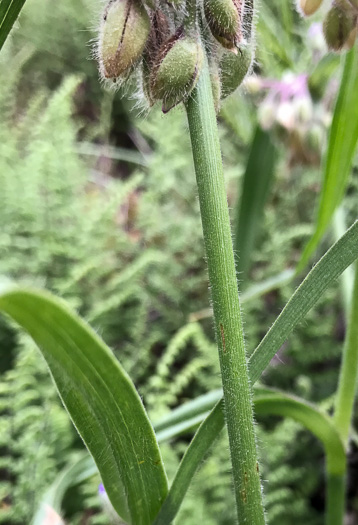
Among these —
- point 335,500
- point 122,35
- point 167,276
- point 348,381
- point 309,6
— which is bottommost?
point 335,500

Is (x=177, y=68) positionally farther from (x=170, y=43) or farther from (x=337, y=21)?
(x=337, y=21)

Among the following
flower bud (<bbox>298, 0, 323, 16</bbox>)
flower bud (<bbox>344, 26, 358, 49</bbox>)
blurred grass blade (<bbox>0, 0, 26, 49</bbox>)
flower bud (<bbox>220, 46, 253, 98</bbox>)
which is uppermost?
flower bud (<bbox>298, 0, 323, 16</bbox>)

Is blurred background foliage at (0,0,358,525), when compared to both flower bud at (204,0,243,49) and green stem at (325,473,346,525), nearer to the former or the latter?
green stem at (325,473,346,525)

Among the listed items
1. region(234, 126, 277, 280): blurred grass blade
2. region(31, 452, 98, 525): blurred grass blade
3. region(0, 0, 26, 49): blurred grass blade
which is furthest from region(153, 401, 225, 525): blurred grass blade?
region(234, 126, 277, 280): blurred grass blade

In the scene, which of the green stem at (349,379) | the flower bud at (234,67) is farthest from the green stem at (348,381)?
the flower bud at (234,67)

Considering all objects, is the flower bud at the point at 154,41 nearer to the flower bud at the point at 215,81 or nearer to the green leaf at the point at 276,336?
the flower bud at the point at 215,81

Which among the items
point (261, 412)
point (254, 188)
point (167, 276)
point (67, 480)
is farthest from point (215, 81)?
point (167, 276)

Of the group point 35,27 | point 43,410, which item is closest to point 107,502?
point 43,410

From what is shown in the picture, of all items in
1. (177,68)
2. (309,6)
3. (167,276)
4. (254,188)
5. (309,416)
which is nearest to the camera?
(177,68)
